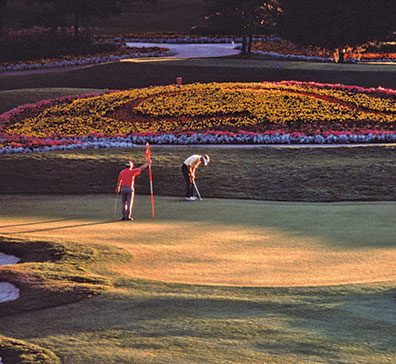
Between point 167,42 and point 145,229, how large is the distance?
46.3 meters

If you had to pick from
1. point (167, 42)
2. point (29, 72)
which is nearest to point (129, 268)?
point (29, 72)

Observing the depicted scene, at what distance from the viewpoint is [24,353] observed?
7316 mm

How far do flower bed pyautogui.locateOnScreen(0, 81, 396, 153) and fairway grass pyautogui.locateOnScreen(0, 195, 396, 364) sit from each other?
9129 millimetres

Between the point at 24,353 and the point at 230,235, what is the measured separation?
6053mm

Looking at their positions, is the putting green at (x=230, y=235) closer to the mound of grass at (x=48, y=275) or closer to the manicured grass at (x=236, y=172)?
the mound of grass at (x=48, y=275)

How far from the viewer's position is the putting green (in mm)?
10227

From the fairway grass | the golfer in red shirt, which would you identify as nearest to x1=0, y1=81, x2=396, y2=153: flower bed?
the golfer in red shirt

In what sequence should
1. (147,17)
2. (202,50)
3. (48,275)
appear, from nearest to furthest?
(48,275) → (202,50) → (147,17)

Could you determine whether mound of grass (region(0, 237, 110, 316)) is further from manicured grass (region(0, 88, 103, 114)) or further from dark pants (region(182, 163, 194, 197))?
manicured grass (region(0, 88, 103, 114))

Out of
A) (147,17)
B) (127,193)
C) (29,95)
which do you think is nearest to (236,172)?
(127,193)

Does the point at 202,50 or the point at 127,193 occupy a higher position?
the point at 202,50

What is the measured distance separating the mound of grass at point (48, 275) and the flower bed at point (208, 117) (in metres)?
11.7

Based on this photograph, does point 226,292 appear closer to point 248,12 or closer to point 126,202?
point 126,202

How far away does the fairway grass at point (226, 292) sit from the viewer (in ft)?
24.4
